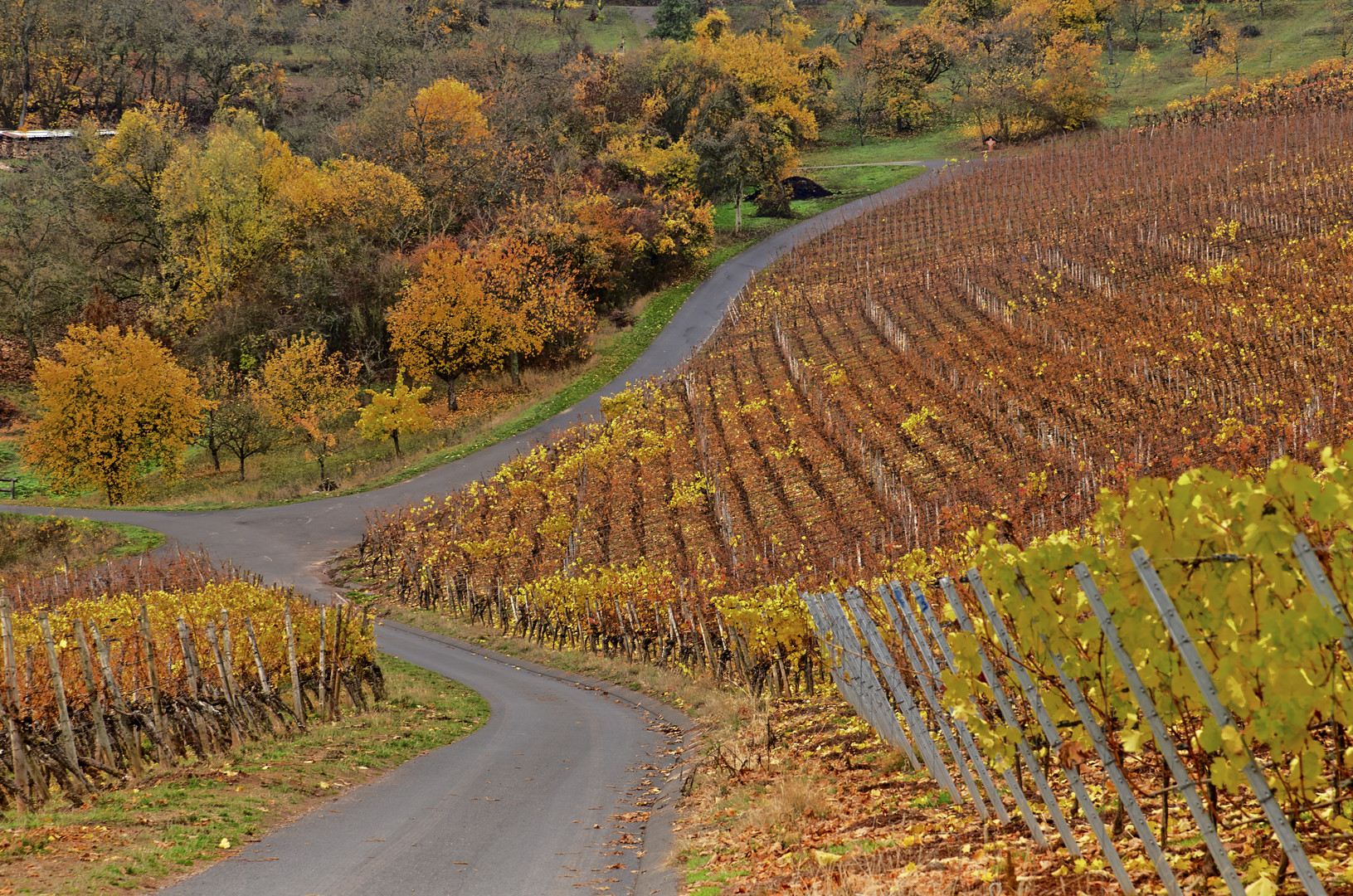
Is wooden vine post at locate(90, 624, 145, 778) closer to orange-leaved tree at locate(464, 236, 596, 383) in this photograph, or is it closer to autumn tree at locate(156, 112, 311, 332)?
orange-leaved tree at locate(464, 236, 596, 383)

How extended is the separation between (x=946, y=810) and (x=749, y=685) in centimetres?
886

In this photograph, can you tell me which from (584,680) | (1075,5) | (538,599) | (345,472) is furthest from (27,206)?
(1075,5)

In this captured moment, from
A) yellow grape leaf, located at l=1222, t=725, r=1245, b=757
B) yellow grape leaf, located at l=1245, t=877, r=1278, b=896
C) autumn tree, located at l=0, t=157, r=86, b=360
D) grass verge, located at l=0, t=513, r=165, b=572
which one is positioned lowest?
grass verge, located at l=0, t=513, r=165, b=572

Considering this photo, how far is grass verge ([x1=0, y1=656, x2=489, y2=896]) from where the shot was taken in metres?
8.24

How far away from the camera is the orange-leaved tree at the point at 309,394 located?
47.0 metres

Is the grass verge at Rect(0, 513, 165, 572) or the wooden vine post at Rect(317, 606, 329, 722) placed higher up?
the wooden vine post at Rect(317, 606, 329, 722)

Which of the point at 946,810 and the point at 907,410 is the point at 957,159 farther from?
the point at 946,810

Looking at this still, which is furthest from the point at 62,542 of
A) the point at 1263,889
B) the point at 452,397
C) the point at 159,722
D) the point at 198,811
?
the point at 1263,889

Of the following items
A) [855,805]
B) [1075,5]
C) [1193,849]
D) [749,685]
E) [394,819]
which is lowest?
[749,685]

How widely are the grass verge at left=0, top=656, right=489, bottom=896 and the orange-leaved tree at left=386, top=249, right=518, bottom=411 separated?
34.8 meters

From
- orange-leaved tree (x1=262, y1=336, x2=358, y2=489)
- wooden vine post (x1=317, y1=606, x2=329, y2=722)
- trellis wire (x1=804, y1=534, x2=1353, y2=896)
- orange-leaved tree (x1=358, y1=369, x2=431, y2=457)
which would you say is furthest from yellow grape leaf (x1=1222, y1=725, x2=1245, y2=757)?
orange-leaved tree (x1=262, y1=336, x2=358, y2=489)

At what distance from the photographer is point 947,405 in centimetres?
2973

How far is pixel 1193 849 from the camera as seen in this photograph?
571 cm

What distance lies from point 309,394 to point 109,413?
8537mm
